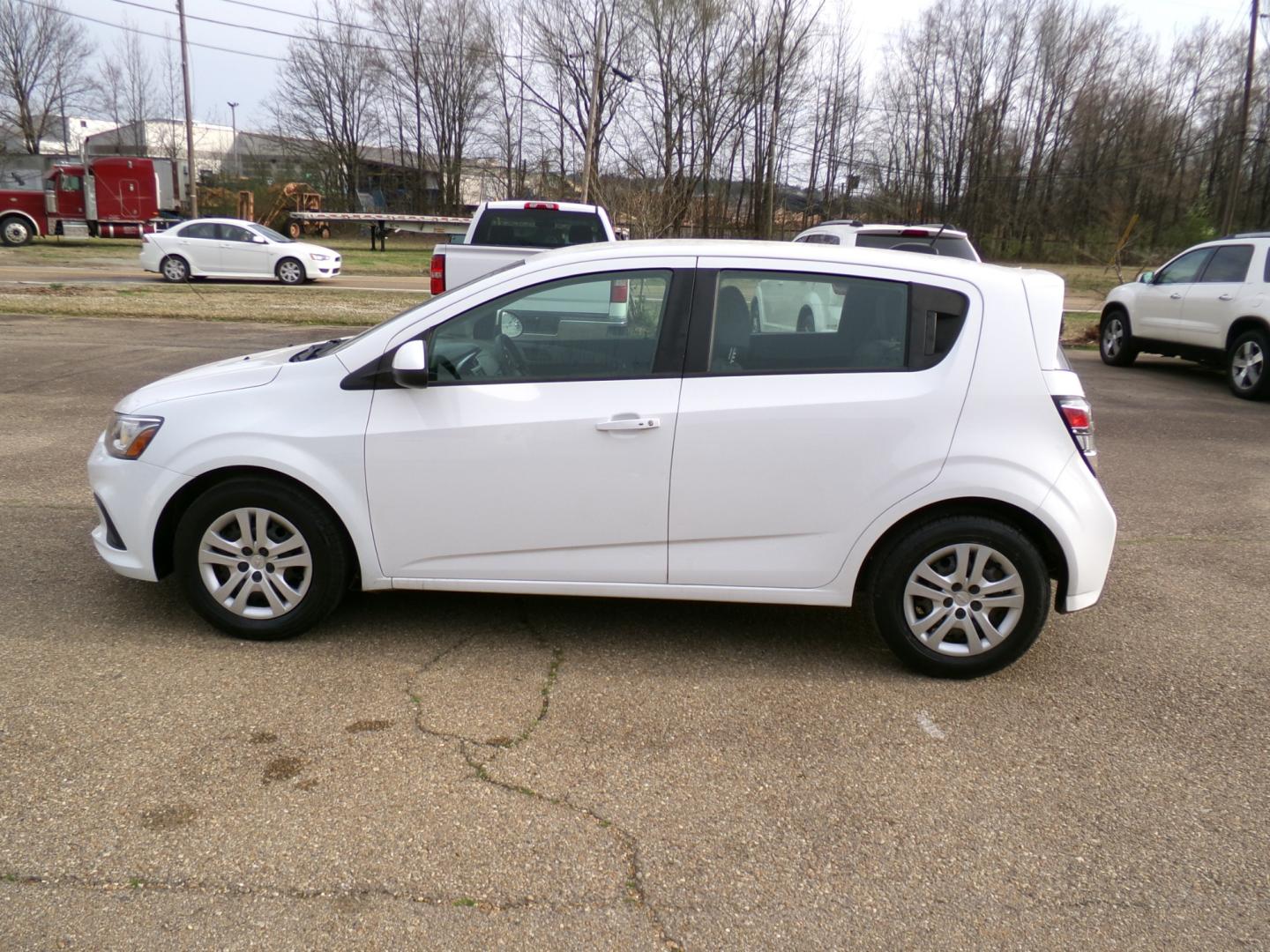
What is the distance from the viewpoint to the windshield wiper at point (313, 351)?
4.69m

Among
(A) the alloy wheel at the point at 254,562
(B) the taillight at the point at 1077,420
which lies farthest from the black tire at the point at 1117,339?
(A) the alloy wheel at the point at 254,562

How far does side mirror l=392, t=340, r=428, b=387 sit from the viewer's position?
412 centimetres

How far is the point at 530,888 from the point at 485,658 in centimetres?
159

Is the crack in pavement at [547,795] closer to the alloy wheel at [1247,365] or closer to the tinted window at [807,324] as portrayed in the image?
the tinted window at [807,324]

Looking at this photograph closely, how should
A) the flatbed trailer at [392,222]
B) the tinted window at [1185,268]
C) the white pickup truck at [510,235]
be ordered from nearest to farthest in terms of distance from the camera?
the white pickup truck at [510,235] → the tinted window at [1185,268] → the flatbed trailer at [392,222]

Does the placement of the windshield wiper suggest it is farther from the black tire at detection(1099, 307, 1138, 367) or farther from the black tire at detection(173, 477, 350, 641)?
the black tire at detection(1099, 307, 1138, 367)

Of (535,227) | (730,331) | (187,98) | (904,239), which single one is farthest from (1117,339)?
(187,98)

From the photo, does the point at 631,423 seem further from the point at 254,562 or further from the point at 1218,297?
the point at 1218,297

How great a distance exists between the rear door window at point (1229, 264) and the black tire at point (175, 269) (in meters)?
20.5

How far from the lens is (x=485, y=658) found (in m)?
4.35

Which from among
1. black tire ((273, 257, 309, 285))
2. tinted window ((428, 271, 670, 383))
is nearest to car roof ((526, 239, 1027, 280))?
tinted window ((428, 271, 670, 383))

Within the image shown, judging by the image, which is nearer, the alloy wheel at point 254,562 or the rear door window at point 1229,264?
the alloy wheel at point 254,562

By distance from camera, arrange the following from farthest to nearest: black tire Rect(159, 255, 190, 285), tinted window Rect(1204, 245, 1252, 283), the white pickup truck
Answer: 1. black tire Rect(159, 255, 190, 285)
2. tinted window Rect(1204, 245, 1252, 283)
3. the white pickup truck

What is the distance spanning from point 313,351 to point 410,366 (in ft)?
3.28
